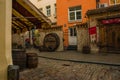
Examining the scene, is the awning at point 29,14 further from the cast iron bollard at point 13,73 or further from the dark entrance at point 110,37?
the dark entrance at point 110,37

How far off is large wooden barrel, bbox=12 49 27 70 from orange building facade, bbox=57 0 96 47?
16.7 meters

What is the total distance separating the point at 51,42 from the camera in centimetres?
2433

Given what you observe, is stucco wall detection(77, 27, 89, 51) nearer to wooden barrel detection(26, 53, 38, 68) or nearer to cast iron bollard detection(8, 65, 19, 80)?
wooden barrel detection(26, 53, 38, 68)

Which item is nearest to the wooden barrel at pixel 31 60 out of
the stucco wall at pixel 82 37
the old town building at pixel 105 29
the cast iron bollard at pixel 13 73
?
the cast iron bollard at pixel 13 73

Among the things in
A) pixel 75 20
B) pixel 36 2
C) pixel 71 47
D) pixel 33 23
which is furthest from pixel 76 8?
pixel 33 23

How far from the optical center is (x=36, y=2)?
3825 centimetres

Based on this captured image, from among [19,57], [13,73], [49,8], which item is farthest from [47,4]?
[13,73]

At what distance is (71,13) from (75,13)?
658 millimetres

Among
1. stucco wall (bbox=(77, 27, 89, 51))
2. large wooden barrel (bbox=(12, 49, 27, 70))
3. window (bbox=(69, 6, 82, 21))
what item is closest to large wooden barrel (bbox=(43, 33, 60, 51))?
stucco wall (bbox=(77, 27, 89, 51))

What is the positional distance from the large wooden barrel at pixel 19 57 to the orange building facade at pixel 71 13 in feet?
54.6

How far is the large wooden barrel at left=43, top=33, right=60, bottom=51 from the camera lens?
78.9ft

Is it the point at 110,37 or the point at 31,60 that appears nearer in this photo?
the point at 31,60

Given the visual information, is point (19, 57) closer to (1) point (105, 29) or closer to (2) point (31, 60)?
(2) point (31, 60)

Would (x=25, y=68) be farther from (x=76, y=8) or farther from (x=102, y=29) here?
(x=76, y=8)
